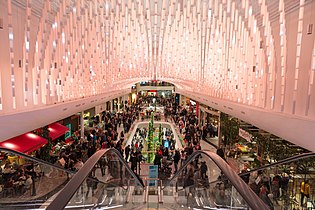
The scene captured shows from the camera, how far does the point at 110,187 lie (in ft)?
24.1

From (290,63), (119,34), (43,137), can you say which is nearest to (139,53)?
(119,34)

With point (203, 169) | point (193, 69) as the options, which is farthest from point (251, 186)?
point (193, 69)

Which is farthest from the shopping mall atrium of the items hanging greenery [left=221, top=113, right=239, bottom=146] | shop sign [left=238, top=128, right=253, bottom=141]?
hanging greenery [left=221, top=113, right=239, bottom=146]

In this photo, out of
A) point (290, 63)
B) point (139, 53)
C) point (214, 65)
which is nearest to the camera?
point (290, 63)

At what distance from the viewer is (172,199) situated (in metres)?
8.84

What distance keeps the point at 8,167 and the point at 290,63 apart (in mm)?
7638

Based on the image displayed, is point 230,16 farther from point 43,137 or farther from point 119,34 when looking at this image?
point 43,137

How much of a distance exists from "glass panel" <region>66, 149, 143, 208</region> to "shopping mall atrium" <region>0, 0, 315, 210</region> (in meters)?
0.04

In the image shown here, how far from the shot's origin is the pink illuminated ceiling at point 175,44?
222 inches

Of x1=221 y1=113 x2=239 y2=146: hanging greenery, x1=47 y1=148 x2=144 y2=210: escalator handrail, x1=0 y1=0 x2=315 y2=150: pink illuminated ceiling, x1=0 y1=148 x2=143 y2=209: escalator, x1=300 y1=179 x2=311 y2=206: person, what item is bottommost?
x1=221 y1=113 x2=239 y2=146: hanging greenery

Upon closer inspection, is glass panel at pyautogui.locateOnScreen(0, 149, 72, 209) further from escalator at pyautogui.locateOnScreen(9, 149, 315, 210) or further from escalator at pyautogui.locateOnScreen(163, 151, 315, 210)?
escalator at pyautogui.locateOnScreen(163, 151, 315, 210)

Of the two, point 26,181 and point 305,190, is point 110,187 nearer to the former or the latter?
point 26,181

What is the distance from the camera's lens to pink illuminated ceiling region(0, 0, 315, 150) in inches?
222

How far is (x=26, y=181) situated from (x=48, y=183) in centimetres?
58
